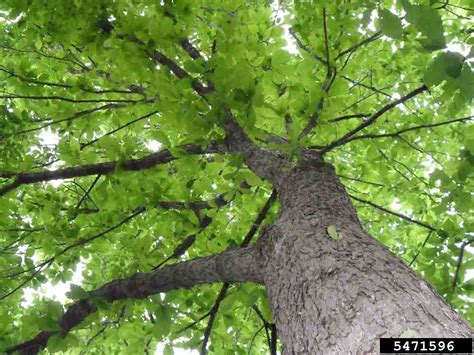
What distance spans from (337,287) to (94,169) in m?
Answer: 1.68

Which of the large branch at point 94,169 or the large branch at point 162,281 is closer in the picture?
the large branch at point 162,281

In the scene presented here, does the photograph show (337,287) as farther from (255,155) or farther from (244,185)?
(244,185)

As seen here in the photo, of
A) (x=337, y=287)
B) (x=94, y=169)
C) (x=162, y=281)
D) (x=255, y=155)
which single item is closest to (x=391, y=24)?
(x=337, y=287)

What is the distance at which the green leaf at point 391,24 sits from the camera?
999mm

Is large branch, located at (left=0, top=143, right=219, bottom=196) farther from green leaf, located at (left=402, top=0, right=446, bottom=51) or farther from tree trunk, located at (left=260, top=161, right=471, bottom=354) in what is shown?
green leaf, located at (left=402, top=0, right=446, bottom=51)

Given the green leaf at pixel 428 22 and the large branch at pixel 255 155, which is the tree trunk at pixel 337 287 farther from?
the green leaf at pixel 428 22

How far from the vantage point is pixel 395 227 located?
168 inches

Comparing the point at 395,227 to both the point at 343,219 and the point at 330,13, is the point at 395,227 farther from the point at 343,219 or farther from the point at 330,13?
the point at 343,219

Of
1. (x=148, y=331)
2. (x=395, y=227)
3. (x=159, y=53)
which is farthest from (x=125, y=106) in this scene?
(x=395, y=227)

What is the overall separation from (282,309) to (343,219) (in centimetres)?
42

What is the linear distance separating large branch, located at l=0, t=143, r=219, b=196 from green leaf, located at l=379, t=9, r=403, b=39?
133 cm

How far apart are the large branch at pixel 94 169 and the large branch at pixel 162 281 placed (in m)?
0.64

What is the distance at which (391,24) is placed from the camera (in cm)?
100

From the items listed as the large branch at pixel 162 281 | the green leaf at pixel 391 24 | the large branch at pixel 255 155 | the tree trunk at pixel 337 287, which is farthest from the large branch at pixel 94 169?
the green leaf at pixel 391 24
